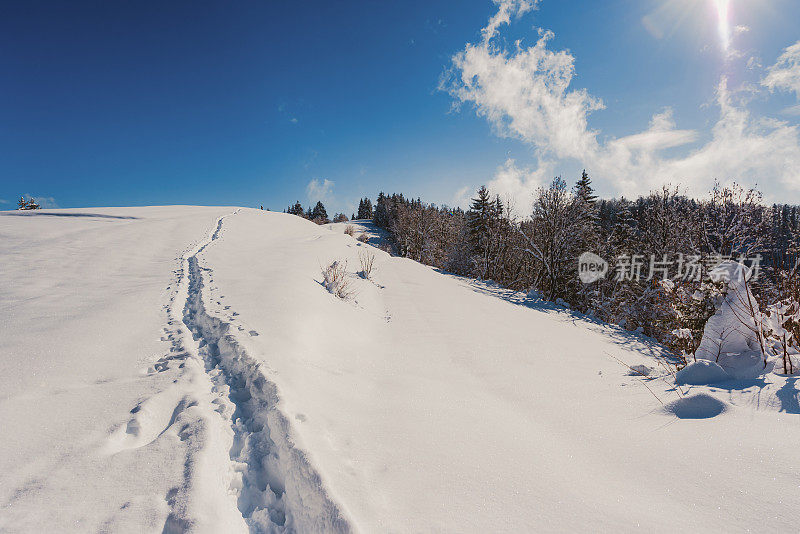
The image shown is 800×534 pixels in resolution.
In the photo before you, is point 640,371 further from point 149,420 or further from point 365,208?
point 365,208


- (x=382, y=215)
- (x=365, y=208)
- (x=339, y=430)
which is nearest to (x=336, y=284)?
(x=339, y=430)

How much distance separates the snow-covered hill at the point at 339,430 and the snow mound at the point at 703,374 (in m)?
0.22

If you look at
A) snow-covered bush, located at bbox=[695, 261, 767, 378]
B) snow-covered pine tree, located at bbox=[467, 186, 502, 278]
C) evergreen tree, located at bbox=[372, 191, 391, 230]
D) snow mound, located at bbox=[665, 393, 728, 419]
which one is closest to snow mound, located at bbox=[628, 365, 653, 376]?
snow-covered bush, located at bbox=[695, 261, 767, 378]

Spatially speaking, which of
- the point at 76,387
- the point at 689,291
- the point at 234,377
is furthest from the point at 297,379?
the point at 689,291

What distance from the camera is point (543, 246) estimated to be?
1395 centimetres

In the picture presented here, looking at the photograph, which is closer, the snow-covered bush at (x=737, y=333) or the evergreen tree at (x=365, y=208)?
the snow-covered bush at (x=737, y=333)

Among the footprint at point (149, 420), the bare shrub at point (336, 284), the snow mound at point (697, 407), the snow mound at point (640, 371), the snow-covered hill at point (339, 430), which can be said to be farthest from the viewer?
the bare shrub at point (336, 284)

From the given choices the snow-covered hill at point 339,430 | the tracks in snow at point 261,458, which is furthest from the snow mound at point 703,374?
the tracks in snow at point 261,458

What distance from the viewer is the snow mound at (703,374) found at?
246 cm

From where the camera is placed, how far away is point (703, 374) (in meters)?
2.49

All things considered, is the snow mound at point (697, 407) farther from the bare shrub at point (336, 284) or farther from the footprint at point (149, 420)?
the bare shrub at point (336, 284)

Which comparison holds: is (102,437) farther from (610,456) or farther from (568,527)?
(610,456)

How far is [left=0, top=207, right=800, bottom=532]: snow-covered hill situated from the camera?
50.6 inches

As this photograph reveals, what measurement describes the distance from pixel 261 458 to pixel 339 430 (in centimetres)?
47
